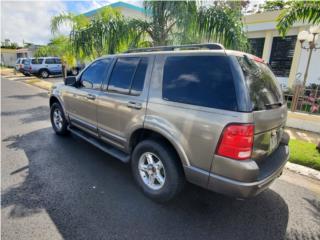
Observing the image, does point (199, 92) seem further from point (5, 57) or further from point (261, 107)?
point (5, 57)

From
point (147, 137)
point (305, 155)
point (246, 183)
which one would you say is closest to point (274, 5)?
point (305, 155)

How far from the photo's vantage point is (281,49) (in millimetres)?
10344

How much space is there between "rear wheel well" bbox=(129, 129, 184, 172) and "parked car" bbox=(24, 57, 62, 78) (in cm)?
1996

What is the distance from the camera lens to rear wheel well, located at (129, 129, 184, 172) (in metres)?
2.63

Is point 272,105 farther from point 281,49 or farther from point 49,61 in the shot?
point 49,61

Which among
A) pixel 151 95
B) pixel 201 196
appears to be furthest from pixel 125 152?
pixel 201 196

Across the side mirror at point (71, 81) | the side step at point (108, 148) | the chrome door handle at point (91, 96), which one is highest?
the side mirror at point (71, 81)

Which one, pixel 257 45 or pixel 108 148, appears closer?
pixel 108 148

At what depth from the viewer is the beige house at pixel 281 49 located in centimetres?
955

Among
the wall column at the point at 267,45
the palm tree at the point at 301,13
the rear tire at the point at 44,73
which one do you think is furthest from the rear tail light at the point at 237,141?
the rear tire at the point at 44,73

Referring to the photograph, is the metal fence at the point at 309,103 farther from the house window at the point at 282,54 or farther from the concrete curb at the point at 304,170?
the house window at the point at 282,54

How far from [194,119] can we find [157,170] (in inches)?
38.6

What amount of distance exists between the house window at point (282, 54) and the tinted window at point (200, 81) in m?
10.00

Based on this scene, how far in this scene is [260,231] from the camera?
2350 millimetres
